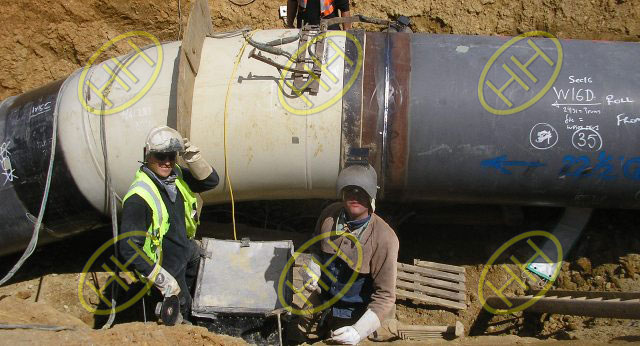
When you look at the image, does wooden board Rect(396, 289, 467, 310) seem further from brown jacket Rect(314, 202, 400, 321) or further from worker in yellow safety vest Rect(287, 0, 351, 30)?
worker in yellow safety vest Rect(287, 0, 351, 30)

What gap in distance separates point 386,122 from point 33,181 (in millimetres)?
2851

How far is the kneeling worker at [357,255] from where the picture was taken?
3709 millimetres

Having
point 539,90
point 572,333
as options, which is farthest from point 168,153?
point 572,333

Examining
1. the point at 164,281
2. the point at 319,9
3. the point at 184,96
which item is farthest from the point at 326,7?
the point at 164,281

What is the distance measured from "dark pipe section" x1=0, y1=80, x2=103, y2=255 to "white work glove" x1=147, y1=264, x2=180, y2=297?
1325mm

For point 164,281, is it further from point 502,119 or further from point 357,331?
point 502,119

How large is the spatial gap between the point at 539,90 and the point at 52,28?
16.9ft

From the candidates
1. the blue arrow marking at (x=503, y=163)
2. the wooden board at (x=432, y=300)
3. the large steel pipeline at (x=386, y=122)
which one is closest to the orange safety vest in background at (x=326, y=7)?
the large steel pipeline at (x=386, y=122)

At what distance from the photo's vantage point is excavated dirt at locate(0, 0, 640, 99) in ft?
22.4

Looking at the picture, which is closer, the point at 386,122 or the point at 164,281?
the point at 164,281

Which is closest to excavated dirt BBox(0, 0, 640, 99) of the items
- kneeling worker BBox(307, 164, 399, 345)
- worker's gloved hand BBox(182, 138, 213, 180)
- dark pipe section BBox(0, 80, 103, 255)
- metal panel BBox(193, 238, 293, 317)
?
dark pipe section BBox(0, 80, 103, 255)

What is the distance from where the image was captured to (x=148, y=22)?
7070 mm

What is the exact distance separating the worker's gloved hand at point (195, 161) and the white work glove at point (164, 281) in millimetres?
682

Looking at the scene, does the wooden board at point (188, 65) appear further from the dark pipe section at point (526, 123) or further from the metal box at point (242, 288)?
the dark pipe section at point (526, 123)
